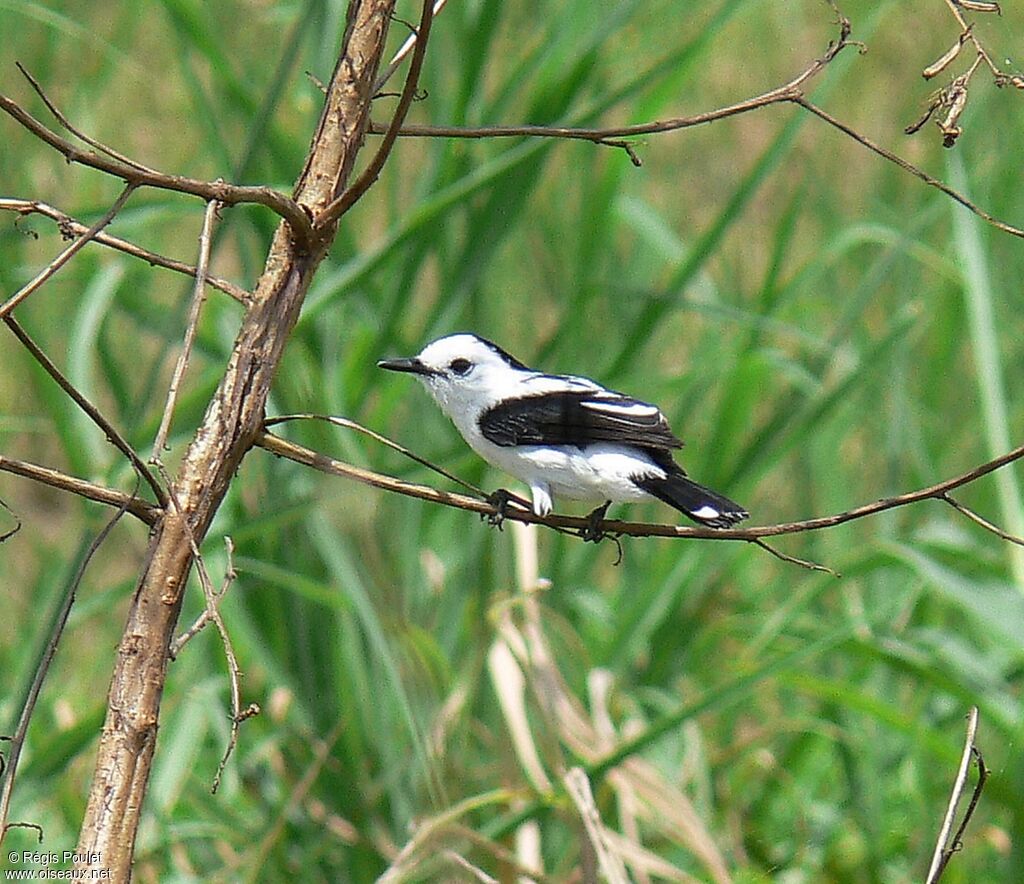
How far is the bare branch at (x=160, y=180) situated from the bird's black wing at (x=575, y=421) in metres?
1.28

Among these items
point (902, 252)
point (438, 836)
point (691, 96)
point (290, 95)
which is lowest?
point (438, 836)

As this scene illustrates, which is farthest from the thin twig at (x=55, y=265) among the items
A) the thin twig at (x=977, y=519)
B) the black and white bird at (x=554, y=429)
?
the black and white bird at (x=554, y=429)

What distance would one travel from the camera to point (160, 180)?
3.26ft

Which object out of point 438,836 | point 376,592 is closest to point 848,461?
point 438,836

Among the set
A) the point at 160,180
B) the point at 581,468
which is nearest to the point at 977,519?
the point at 160,180

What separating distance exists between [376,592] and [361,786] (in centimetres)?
191

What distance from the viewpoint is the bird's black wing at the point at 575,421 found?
7.62 ft

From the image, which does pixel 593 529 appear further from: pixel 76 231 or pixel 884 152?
pixel 76 231

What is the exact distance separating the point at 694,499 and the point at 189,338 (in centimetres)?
125

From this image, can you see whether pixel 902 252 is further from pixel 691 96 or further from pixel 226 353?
pixel 691 96

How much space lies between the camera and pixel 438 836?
6.90 ft

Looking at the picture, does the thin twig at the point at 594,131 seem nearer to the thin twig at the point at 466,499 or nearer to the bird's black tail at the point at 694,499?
the thin twig at the point at 466,499

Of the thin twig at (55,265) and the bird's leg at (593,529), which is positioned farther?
the bird's leg at (593,529)

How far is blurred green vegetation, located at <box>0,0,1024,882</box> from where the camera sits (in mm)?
2912
